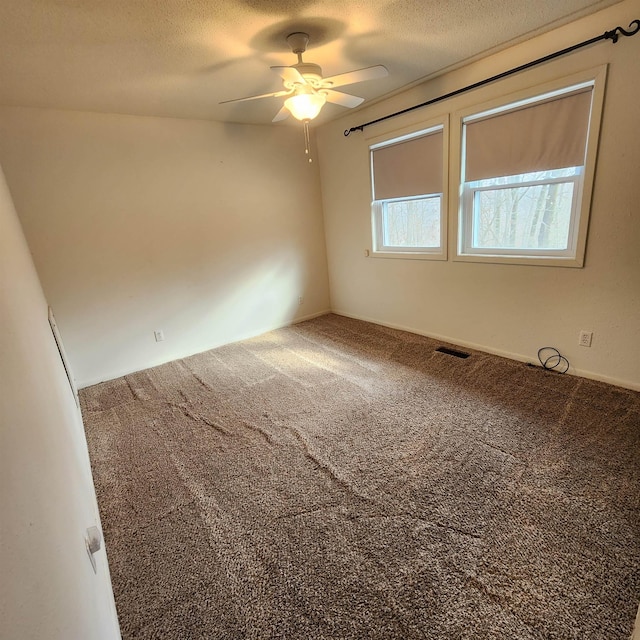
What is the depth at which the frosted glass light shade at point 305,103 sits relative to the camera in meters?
2.20

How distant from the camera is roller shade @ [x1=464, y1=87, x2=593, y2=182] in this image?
245 centimetres

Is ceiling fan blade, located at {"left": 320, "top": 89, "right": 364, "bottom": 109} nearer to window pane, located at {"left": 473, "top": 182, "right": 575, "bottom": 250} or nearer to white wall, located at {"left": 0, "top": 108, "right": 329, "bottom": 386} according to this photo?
window pane, located at {"left": 473, "top": 182, "right": 575, "bottom": 250}

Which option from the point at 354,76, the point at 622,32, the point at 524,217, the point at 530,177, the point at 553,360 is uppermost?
the point at 622,32

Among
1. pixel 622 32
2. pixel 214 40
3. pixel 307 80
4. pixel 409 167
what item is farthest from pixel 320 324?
pixel 622 32

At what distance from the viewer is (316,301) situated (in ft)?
16.2

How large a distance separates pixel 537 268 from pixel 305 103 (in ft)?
7.18

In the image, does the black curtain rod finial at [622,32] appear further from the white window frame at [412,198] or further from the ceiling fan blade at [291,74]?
the ceiling fan blade at [291,74]

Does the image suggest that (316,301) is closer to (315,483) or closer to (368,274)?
(368,274)

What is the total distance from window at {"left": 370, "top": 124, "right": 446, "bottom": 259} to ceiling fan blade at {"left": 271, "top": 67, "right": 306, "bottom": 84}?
166 cm

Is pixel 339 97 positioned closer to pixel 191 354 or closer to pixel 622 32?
pixel 622 32

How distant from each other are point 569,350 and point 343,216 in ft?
9.34

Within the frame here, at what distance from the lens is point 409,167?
3.54m

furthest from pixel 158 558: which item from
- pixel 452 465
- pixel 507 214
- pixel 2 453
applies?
pixel 507 214

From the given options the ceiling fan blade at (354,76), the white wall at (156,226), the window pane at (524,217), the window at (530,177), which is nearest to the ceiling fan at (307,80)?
→ the ceiling fan blade at (354,76)
